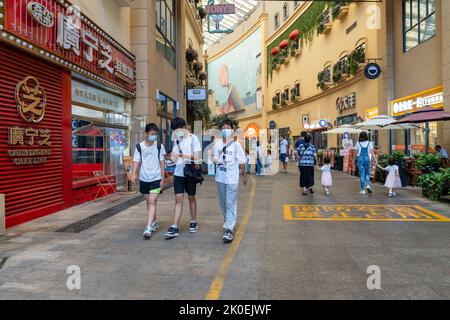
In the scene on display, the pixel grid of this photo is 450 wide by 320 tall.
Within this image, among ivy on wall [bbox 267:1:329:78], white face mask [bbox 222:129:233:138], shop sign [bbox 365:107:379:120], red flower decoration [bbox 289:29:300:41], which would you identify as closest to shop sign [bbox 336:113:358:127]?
shop sign [bbox 365:107:379:120]

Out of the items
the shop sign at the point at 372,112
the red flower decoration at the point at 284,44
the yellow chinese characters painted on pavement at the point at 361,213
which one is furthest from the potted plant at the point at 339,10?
the yellow chinese characters painted on pavement at the point at 361,213

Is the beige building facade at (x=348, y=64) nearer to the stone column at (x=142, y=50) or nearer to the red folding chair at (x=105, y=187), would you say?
the stone column at (x=142, y=50)

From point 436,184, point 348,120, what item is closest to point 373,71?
point 348,120

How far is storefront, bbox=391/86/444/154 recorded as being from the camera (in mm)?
14602

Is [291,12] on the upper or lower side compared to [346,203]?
upper

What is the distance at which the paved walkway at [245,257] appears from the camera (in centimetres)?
384

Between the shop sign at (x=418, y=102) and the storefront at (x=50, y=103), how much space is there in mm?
11005

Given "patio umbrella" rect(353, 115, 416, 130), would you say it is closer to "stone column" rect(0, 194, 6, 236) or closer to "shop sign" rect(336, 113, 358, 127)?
"shop sign" rect(336, 113, 358, 127)

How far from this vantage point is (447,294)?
368 centimetres

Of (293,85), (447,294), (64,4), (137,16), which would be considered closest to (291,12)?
(293,85)

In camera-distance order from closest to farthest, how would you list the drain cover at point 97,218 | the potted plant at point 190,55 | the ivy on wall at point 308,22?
1. the drain cover at point 97,218
2. the potted plant at point 190,55
3. the ivy on wall at point 308,22

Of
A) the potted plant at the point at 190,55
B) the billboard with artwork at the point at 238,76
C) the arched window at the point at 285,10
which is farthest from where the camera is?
the billboard with artwork at the point at 238,76
